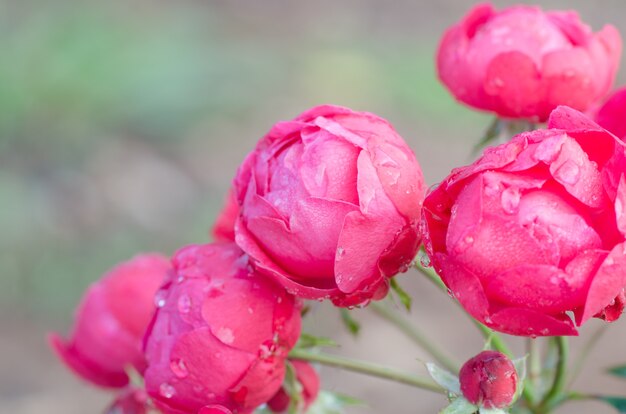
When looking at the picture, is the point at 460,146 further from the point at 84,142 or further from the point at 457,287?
the point at 457,287

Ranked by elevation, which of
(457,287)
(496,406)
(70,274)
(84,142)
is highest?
(457,287)

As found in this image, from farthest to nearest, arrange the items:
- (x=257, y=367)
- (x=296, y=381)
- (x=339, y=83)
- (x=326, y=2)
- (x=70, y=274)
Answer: (x=326, y=2), (x=339, y=83), (x=70, y=274), (x=296, y=381), (x=257, y=367)

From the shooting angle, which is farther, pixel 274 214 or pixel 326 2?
pixel 326 2

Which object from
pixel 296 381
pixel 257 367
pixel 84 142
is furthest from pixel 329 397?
pixel 84 142

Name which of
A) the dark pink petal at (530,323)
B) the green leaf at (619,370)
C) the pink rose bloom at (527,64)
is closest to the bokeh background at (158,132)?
the green leaf at (619,370)

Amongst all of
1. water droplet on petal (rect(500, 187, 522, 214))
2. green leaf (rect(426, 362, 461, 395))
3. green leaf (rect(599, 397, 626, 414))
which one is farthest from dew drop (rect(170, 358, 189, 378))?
green leaf (rect(599, 397, 626, 414))

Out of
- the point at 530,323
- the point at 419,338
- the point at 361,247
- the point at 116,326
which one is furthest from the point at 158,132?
the point at 530,323
